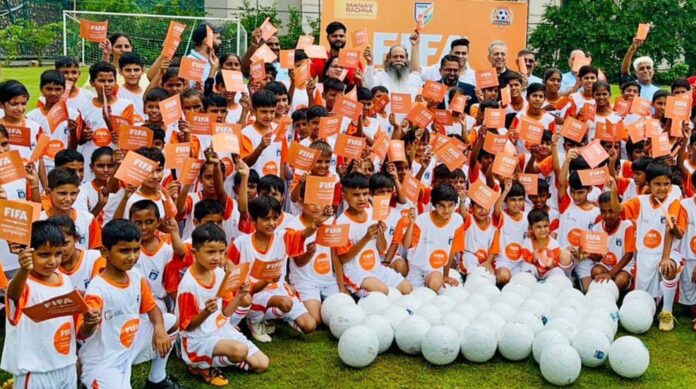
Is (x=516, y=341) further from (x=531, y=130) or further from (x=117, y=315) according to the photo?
(x=531, y=130)

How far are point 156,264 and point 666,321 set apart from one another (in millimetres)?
4081

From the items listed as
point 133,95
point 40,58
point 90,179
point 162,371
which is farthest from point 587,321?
point 40,58

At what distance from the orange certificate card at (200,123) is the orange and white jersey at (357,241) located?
4.48 ft

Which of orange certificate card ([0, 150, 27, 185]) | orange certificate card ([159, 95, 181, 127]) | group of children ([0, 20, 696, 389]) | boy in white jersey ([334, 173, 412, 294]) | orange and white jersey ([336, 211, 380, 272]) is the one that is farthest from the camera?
orange and white jersey ([336, 211, 380, 272])

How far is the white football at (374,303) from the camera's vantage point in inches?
230

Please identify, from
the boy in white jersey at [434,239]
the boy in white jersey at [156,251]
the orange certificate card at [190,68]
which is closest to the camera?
the boy in white jersey at [156,251]

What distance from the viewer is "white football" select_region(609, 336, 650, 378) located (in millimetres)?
5137

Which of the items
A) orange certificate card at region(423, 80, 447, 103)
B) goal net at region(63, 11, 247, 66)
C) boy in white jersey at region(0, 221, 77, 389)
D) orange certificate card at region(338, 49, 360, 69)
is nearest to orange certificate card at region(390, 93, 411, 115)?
orange certificate card at region(423, 80, 447, 103)

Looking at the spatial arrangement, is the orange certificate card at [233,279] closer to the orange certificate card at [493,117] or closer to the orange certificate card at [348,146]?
the orange certificate card at [348,146]

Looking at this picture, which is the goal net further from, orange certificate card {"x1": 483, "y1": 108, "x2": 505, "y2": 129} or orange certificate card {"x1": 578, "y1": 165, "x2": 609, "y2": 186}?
orange certificate card {"x1": 578, "y1": 165, "x2": 609, "y2": 186}

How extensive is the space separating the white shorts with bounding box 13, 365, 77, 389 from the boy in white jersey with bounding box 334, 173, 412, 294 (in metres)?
2.62

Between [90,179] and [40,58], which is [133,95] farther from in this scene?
[40,58]

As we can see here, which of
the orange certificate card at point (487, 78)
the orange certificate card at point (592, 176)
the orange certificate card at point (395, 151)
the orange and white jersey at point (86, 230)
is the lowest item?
the orange and white jersey at point (86, 230)

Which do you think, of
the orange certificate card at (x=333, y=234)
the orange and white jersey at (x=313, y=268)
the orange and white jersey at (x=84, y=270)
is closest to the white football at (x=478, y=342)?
the orange certificate card at (x=333, y=234)
